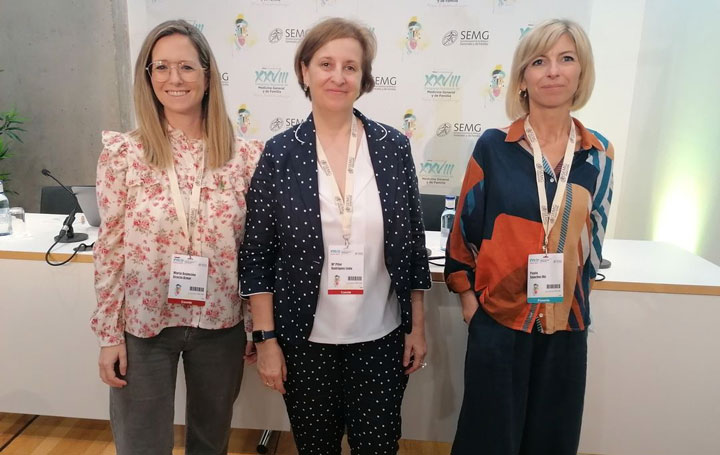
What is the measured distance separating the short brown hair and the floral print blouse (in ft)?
1.04

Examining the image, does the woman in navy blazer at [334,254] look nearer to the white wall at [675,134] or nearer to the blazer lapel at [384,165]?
the blazer lapel at [384,165]

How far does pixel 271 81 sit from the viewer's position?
3.54 meters

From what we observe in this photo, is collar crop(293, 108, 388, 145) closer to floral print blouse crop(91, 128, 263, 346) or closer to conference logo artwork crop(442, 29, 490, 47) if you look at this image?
floral print blouse crop(91, 128, 263, 346)

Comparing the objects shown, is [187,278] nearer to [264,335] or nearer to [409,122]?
[264,335]

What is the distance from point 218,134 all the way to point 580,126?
0.98 metres

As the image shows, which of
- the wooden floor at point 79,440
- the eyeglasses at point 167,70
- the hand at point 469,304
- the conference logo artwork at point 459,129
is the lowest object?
the wooden floor at point 79,440

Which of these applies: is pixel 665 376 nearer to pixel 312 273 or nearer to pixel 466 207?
pixel 466 207

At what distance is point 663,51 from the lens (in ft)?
10.2

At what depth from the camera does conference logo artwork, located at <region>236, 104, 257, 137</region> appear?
362 centimetres

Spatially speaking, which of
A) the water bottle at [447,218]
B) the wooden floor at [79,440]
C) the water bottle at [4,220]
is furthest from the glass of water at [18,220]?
the water bottle at [447,218]

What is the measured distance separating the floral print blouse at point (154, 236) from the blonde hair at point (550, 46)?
779 mm

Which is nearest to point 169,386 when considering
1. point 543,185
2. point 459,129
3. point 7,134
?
point 543,185

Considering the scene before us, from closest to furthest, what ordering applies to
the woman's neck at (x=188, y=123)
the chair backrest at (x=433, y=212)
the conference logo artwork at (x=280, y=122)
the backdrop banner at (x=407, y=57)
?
the woman's neck at (x=188, y=123)
the chair backrest at (x=433, y=212)
the backdrop banner at (x=407, y=57)
the conference logo artwork at (x=280, y=122)

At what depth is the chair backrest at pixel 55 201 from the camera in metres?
2.69
